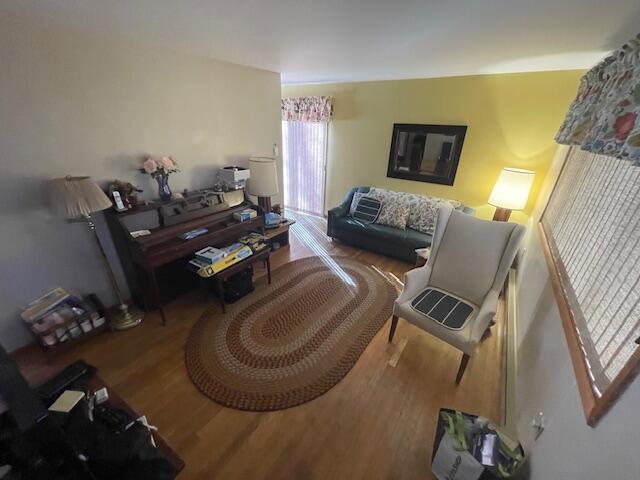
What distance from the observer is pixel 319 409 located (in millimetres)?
1541

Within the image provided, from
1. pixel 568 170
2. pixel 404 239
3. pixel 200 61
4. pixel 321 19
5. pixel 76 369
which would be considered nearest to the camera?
pixel 76 369

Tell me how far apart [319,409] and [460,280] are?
1.39m

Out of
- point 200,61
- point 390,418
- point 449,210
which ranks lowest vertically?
point 390,418

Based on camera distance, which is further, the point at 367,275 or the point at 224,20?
the point at 367,275

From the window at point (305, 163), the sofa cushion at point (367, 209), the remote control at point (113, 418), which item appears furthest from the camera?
the window at point (305, 163)

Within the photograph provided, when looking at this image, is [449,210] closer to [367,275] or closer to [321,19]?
[367,275]

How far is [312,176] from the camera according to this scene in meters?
4.49

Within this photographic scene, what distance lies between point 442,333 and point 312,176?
3.46 m

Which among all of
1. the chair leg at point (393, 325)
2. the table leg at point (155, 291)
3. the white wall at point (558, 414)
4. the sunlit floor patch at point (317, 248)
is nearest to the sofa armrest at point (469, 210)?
the white wall at point (558, 414)

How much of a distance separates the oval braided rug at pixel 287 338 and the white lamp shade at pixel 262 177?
0.97m

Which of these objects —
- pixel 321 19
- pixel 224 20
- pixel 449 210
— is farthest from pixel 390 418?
pixel 224 20

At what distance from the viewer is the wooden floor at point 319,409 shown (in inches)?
50.9

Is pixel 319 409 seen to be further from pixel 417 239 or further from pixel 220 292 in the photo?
pixel 417 239

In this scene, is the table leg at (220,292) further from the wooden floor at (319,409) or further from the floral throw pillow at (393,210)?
the floral throw pillow at (393,210)
